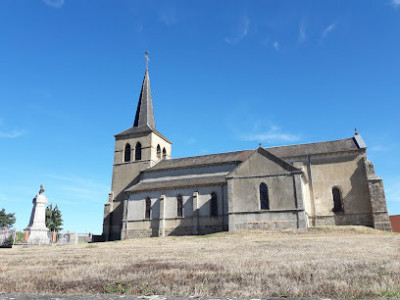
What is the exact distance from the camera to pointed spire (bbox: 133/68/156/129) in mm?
43500

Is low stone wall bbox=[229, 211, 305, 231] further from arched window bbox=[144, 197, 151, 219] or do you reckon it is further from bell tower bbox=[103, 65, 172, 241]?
bell tower bbox=[103, 65, 172, 241]

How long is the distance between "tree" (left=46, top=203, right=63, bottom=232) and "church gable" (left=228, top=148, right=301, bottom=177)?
35.1m

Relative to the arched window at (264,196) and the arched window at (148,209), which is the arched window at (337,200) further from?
the arched window at (148,209)

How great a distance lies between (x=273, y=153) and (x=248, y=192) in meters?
7.82

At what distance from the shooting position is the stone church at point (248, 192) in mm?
27266

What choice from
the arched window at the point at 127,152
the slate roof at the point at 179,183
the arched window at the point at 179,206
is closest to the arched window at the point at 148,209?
the slate roof at the point at 179,183

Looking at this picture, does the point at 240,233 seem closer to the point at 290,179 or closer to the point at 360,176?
the point at 290,179

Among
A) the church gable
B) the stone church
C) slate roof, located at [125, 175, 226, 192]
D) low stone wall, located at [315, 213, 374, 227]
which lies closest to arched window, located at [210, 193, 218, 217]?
the stone church

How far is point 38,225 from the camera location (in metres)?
26.6

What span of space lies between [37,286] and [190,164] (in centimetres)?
3041

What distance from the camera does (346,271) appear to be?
6.25 metres

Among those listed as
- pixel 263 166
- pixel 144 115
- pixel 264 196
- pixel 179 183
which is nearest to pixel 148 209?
pixel 179 183

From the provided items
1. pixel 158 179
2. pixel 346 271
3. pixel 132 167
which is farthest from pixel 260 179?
pixel 346 271

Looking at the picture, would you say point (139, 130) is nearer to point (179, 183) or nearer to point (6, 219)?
point (179, 183)
